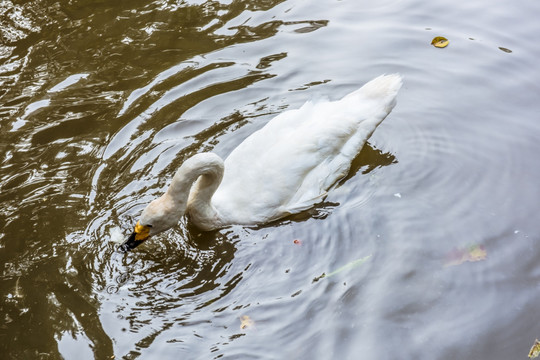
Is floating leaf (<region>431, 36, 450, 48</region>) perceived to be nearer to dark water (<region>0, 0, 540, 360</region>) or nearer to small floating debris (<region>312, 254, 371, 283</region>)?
dark water (<region>0, 0, 540, 360</region>)

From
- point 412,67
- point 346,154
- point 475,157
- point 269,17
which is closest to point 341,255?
point 346,154

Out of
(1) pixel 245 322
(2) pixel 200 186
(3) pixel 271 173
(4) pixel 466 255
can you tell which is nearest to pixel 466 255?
(4) pixel 466 255

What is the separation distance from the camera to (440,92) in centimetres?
688

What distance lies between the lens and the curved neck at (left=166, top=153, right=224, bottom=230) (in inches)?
200

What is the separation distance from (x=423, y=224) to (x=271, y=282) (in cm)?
137

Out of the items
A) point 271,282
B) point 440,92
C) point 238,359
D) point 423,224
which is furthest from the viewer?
point 440,92

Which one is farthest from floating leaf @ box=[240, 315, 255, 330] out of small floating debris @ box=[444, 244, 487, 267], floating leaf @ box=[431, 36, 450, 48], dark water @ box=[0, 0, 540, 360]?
floating leaf @ box=[431, 36, 450, 48]

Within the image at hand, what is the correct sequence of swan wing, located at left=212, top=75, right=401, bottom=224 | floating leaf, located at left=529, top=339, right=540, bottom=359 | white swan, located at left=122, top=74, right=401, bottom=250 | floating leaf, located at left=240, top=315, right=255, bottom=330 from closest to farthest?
floating leaf, located at left=529, top=339, right=540, bottom=359 < floating leaf, located at left=240, top=315, right=255, bottom=330 < white swan, located at left=122, top=74, right=401, bottom=250 < swan wing, located at left=212, top=75, right=401, bottom=224

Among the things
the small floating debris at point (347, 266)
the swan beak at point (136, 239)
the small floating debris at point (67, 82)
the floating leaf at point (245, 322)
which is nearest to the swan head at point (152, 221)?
the swan beak at point (136, 239)

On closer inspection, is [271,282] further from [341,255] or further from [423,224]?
[423,224]

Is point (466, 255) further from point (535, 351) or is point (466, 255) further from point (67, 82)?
point (67, 82)

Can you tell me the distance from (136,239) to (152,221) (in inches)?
7.3

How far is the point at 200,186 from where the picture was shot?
5.36 meters

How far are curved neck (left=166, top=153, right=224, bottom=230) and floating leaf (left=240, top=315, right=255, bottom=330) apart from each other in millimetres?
1079
